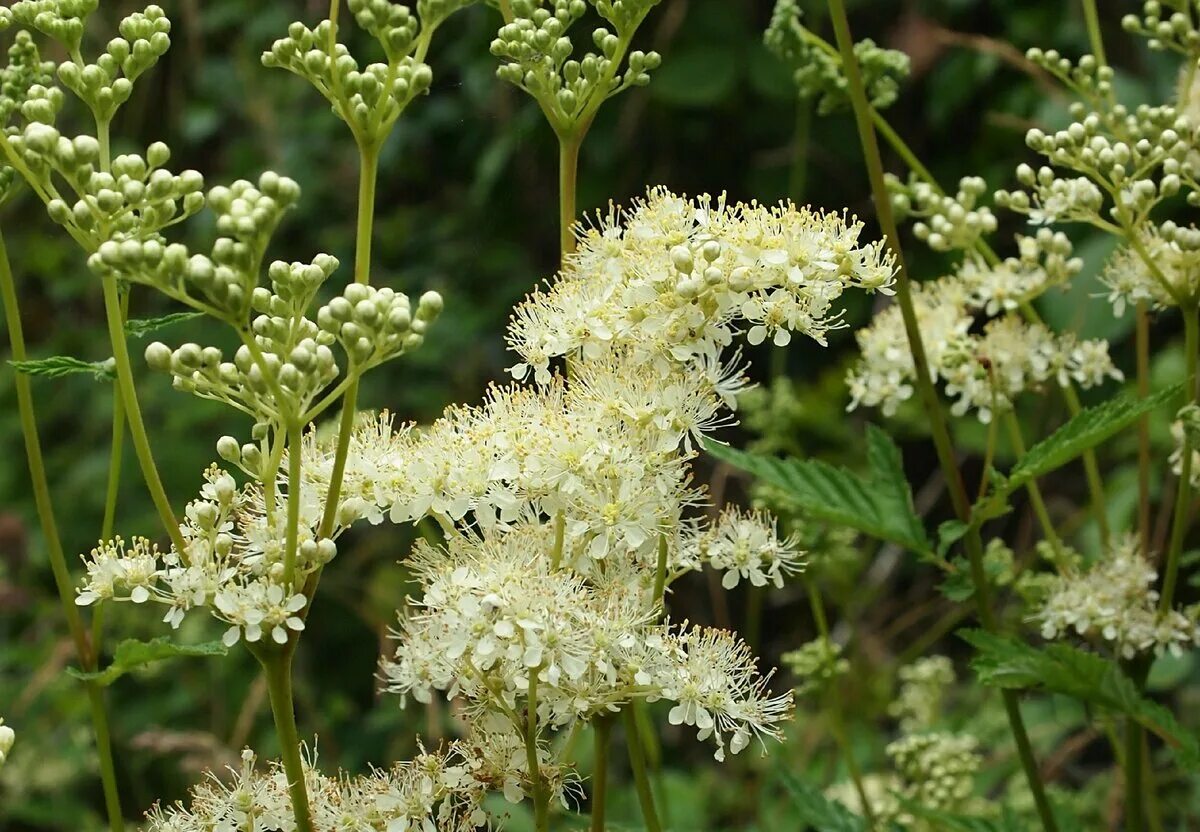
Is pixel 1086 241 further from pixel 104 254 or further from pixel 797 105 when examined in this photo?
pixel 104 254

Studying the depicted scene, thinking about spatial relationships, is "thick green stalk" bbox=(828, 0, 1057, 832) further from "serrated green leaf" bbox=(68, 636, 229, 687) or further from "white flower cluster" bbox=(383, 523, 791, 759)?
"serrated green leaf" bbox=(68, 636, 229, 687)

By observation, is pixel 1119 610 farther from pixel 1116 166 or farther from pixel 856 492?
pixel 1116 166

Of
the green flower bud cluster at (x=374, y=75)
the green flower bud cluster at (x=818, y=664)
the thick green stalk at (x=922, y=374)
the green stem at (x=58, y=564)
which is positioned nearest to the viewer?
the green flower bud cluster at (x=374, y=75)

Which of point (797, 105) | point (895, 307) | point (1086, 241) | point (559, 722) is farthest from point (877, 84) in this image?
point (797, 105)

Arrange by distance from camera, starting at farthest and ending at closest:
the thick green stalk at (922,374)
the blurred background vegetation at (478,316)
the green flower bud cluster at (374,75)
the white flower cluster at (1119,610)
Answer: the blurred background vegetation at (478,316), the white flower cluster at (1119,610), the thick green stalk at (922,374), the green flower bud cluster at (374,75)

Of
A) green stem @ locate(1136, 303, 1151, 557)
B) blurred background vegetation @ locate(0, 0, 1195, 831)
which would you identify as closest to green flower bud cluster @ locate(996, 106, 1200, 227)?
green stem @ locate(1136, 303, 1151, 557)

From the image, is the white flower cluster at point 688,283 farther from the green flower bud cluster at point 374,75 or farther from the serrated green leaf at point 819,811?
the serrated green leaf at point 819,811

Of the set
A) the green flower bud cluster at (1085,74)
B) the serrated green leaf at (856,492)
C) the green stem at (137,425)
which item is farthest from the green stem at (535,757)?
the green flower bud cluster at (1085,74)
